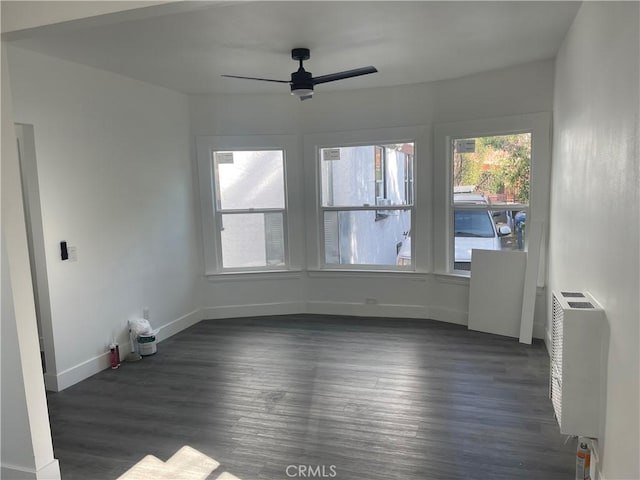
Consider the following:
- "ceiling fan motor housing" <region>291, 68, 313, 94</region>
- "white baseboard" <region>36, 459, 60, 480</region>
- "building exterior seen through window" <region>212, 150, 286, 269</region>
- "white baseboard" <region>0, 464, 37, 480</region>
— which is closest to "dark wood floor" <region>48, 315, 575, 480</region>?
"white baseboard" <region>36, 459, 60, 480</region>

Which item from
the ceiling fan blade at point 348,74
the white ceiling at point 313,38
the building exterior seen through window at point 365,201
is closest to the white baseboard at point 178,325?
the building exterior seen through window at point 365,201

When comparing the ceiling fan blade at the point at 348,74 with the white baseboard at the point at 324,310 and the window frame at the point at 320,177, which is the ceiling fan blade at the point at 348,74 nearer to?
the window frame at the point at 320,177

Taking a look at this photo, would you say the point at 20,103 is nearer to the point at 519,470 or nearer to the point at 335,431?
Answer: the point at 335,431

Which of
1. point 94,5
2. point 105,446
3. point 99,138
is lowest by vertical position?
point 105,446

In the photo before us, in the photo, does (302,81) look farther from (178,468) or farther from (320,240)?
(178,468)

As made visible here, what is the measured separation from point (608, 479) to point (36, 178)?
4.07m

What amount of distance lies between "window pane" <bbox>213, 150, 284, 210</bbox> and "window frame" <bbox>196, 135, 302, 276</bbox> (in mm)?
54

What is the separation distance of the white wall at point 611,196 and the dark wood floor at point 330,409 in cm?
82

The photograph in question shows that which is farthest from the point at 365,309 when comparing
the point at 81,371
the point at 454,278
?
the point at 81,371

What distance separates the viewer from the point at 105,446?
2.88 metres

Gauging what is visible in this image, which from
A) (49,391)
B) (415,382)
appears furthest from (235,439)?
(49,391)

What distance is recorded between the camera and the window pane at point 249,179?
18.1ft

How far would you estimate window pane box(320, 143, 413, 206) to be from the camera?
17.4 ft

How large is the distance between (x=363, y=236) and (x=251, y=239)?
4.49 feet
